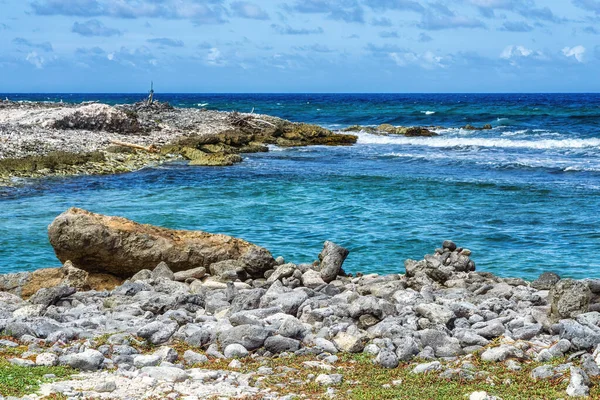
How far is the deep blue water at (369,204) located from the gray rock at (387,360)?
772 cm

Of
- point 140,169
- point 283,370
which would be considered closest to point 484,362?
point 283,370

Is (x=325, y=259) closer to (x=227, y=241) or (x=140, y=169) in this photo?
(x=227, y=241)

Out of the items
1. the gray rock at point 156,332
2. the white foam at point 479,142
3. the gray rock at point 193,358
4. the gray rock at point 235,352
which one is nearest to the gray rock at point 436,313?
the gray rock at point 235,352

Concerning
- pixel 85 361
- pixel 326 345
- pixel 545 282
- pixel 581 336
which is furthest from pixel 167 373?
pixel 545 282

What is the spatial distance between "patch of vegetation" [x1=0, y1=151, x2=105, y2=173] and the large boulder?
55.1 ft

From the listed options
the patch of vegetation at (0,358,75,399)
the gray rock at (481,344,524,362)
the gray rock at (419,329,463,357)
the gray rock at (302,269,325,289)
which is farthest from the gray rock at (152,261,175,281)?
the gray rock at (481,344,524,362)

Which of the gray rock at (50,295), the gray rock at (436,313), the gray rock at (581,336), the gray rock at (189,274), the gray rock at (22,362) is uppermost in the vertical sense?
the gray rock at (581,336)

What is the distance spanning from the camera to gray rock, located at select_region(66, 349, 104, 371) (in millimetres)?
8414

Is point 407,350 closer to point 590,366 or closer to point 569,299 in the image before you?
point 590,366

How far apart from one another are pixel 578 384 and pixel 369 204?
57.7 feet

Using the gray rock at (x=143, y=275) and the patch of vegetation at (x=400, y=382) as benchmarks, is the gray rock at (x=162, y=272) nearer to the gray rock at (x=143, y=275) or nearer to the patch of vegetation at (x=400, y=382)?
the gray rock at (x=143, y=275)

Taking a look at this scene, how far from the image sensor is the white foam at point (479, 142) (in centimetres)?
4697

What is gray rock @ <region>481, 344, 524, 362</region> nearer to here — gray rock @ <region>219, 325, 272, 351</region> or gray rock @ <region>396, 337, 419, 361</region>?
gray rock @ <region>396, 337, 419, 361</region>

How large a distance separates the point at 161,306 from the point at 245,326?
1961 millimetres
